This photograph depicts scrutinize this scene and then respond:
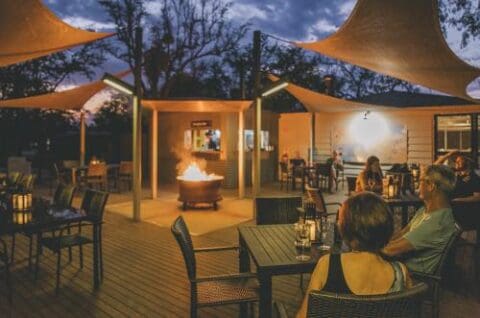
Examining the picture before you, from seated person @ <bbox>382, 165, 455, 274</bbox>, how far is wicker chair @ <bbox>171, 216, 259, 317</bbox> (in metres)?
0.98

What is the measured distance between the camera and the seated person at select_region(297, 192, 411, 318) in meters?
A: 1.55

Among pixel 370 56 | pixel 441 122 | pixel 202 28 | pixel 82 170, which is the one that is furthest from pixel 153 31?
pixel 370 56

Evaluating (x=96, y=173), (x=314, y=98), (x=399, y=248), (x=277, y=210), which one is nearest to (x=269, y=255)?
(x=399, y=248)

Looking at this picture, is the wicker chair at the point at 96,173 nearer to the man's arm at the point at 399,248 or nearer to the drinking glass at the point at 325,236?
the drinking glass at the point at 325,236

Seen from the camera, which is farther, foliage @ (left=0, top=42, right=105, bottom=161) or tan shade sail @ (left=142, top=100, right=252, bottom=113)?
foliage @ (left=0, top=42, right=105, bottom=161)

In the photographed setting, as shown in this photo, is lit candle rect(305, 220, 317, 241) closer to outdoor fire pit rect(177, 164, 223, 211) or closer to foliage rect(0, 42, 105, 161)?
outdoor fire pit rect(177, 164, 223, 211)

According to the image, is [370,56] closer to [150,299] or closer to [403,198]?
[403,198]

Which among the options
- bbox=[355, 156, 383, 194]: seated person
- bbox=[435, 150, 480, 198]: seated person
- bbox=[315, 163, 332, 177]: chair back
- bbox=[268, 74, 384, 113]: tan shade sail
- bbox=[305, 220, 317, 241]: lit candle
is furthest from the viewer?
bbox=[315, 163, 332, 177]: chair back

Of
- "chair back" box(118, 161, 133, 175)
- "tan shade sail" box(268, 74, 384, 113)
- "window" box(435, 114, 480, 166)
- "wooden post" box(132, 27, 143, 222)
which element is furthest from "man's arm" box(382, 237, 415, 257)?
"window" box(435, 114, 480, 166)

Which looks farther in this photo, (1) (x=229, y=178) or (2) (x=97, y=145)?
(2) (x=97, y=145)

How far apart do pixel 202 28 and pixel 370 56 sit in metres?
17.6

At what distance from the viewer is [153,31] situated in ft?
69.1

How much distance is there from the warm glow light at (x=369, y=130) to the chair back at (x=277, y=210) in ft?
33.7

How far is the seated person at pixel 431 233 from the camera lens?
8.43ft
